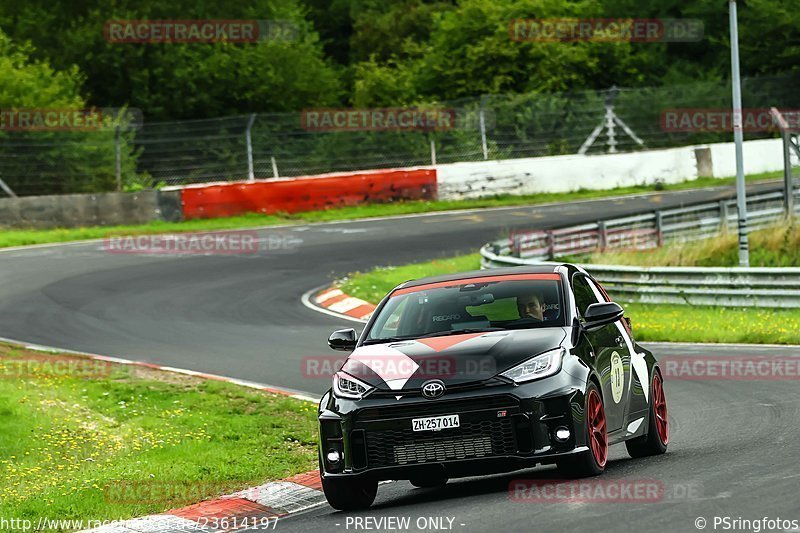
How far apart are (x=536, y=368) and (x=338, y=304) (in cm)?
1470

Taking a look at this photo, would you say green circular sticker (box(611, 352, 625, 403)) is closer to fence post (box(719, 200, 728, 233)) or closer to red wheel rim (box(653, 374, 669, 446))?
red wheel rim (box(653, 374, 669, 446))

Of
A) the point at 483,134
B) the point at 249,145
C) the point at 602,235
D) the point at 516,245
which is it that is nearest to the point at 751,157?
the point at 483,134

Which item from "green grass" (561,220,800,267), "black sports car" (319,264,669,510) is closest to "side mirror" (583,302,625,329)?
"black sports car" (319,264,669,510)

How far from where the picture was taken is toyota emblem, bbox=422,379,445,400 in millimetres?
8758

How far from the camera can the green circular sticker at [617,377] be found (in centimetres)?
996

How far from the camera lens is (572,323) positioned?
31.6 ft

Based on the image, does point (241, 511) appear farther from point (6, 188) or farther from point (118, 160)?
point (118, 160)

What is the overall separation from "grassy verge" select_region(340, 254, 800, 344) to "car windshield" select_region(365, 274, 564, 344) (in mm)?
9505

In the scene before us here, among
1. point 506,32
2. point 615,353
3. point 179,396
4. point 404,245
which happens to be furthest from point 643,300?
point 506,32
